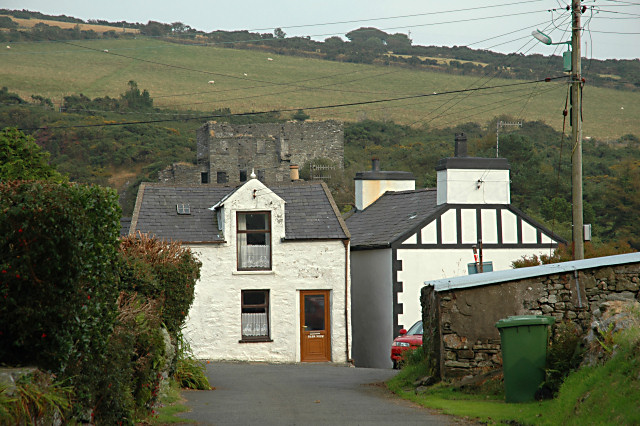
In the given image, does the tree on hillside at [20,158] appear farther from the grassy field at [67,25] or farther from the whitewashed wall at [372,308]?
the grassy field at [67,25]

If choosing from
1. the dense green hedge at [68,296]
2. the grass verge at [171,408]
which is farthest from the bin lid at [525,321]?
the dense green hedge at [68,296]

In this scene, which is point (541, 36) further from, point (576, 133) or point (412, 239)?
point (412, 239)

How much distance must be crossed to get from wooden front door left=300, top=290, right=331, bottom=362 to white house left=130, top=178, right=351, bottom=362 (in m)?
0.03

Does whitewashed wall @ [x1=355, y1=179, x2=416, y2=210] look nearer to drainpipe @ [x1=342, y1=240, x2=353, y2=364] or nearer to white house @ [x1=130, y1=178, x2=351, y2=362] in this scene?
white house @ [x1=130, y1=178, x2=351, y2=362]

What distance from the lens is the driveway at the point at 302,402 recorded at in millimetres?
11430

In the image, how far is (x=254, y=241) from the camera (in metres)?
27.5

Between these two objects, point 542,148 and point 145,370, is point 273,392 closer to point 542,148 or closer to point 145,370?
point 145,370

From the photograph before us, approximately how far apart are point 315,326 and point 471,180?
6741 millimetres

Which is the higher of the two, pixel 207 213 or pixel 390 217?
pixel 207 213

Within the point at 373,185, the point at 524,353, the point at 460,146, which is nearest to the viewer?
the point at 524,353

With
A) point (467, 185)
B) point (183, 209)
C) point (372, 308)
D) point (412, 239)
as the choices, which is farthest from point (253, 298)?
point (467, 185)

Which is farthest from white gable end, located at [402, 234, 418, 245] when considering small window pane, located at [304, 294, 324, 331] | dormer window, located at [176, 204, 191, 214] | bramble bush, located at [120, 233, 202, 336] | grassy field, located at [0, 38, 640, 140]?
grassy field, located at [0, 38, 640, 140]

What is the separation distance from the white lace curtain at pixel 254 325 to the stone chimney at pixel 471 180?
6.83m

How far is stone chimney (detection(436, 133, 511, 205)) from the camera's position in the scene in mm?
27547
